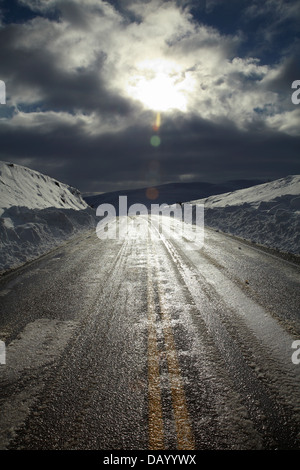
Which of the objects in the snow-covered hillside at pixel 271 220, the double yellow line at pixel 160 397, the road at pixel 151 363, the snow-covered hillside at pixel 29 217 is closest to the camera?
the double yellow line at pixel 160 397

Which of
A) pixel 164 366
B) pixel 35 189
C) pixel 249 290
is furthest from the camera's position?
pixel 35 189

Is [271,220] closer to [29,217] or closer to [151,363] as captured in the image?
[151,363]

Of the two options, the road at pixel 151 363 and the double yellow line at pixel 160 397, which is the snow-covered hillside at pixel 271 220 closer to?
the road at pixel 151 363

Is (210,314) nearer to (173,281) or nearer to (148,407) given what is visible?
(173,281)

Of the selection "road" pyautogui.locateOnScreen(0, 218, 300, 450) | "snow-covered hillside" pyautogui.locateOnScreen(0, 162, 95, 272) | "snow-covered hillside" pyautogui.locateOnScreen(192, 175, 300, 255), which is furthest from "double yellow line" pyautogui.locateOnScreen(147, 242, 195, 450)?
"snow-covered hillside" pyautogui.locateOnScreen(192, 175, 300, 255)

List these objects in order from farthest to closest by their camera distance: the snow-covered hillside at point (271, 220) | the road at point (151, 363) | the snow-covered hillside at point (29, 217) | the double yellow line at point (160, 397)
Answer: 1. the snow-covered hillside at point (271, 220)
2. the snow-covered hillside at point (29, 217)
3. the road at point (151, 363)
4. the double yellow line at point (160, 397)

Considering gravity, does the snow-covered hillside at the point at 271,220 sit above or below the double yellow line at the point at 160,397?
above

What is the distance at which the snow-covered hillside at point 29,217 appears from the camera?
980 cm

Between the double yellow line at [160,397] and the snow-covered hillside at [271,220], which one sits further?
the snow-covered hillside at [271,220]

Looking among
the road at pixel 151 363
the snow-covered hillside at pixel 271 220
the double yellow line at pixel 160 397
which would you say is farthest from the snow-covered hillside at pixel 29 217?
the snow-covered hillside at pixel 271 220

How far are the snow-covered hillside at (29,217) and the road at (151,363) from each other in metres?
3.66

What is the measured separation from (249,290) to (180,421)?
12.4 feet

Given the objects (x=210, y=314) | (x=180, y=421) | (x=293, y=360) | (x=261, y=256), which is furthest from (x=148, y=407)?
(x=261, y=256)

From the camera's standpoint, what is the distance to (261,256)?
862cm
